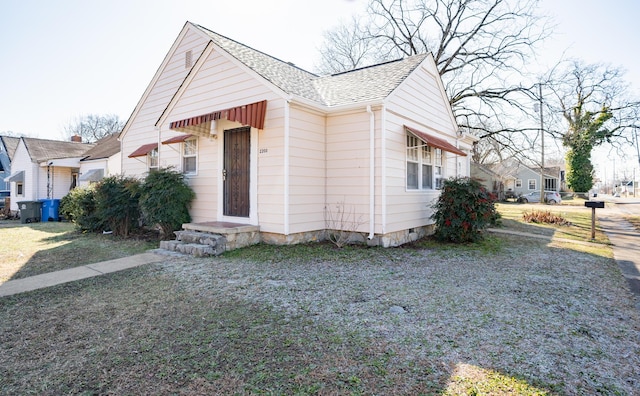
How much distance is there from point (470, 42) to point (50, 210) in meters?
22.9

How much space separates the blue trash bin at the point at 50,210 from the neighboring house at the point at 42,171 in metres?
2.60

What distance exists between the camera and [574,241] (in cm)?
879

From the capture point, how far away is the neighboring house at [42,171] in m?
16.5

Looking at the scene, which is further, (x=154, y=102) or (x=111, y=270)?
Result: (x=154, y=102)

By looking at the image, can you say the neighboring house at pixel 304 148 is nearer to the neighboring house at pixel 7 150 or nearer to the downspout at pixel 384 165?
the downspout at pixel 384 165

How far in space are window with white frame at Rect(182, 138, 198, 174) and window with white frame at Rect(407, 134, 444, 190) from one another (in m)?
5.75

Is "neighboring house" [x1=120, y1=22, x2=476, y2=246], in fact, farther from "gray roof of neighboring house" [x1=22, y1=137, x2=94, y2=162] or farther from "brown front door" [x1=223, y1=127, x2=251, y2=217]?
"gray roof of neighboring house" [x1=22, y1=137, x2=94, y2=162]

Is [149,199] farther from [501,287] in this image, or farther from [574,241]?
[574,241]

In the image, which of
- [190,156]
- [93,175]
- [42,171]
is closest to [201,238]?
[190,156]

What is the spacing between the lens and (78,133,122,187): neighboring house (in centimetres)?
1470

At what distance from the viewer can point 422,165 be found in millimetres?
8812

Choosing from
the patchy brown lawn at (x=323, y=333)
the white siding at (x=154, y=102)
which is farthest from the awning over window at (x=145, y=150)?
the patchy brown lawn at (x=323, y=333)

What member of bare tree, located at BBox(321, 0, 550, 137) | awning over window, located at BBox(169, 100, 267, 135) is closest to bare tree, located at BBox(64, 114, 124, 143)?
bare tree, located at BBox(321, 0, 550, 137)

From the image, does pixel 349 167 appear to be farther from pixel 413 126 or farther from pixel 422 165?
pixel 422 165
